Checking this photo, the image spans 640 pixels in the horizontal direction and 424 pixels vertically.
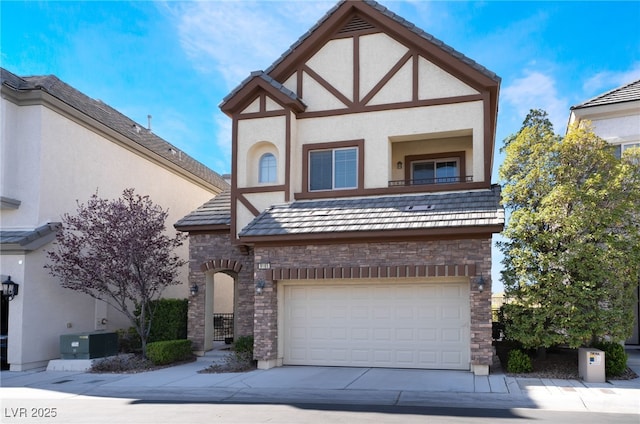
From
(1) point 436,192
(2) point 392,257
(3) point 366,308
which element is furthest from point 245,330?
(1) point 436,192

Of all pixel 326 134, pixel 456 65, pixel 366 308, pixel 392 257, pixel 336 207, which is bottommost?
pixel 366 308

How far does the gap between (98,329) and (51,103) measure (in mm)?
7637

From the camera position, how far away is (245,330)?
17.2 meters

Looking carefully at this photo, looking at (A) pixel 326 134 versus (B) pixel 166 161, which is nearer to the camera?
(A) pixel 326 134

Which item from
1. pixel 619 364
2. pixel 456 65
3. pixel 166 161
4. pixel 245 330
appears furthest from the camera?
pixel 166 161

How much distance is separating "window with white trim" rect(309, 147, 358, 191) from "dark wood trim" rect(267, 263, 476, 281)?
3.07 meters

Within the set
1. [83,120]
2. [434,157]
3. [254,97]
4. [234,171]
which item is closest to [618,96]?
[434,157]

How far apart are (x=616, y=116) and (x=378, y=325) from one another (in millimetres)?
9674

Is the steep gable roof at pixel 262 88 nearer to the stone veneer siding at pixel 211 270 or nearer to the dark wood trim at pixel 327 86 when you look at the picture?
the dark wood trim at pixel 327 86

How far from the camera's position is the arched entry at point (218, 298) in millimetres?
18031

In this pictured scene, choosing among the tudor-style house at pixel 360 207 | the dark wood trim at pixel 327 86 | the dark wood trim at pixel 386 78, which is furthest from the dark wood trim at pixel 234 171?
the dark wood trim at pixel 386 78

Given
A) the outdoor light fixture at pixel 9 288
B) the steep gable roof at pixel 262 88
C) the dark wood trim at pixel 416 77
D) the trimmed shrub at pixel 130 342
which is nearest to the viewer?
the outdoor light fixture at pixel 9 288

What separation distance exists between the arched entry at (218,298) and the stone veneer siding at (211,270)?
8 cm

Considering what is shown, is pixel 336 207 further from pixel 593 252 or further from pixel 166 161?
pixel 166 161
